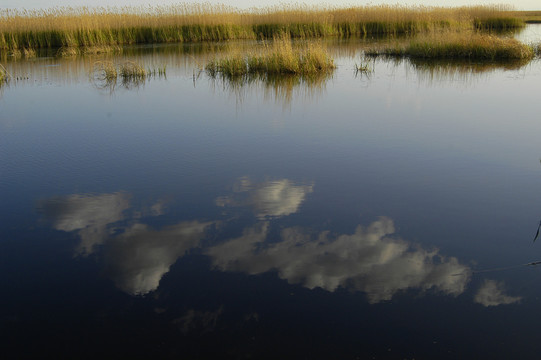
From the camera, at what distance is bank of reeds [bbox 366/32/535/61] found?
11731mm

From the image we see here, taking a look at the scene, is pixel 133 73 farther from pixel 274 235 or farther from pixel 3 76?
pixel 274 235

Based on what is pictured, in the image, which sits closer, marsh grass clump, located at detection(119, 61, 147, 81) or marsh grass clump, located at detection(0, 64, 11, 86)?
marsh grass clump, located at detection(0, 64, 11, 86)

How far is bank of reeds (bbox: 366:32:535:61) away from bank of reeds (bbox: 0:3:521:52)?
554cm

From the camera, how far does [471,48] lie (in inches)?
468

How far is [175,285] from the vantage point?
8.03 feet

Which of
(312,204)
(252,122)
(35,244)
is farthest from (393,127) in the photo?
(35,244)

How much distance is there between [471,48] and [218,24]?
416 inches

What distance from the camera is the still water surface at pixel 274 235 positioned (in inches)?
81.8

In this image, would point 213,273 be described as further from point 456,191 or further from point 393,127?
point 393,127

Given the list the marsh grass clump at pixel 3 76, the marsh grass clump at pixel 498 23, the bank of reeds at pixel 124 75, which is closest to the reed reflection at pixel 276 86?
the bank of reeds at pixel 124 75

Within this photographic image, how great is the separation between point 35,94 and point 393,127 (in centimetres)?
621

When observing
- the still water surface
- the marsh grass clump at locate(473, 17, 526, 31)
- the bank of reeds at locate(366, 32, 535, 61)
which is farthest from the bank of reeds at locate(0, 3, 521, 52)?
the still water surface

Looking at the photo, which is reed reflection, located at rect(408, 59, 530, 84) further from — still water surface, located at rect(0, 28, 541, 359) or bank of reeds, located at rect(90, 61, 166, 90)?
bank of reeds, located at rect(90, 61, 166, 90)

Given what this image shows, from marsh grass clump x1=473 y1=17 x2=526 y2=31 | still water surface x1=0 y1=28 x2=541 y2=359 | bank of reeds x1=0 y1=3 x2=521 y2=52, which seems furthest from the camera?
marsh grass clump x1=473 y1=17 x2=526 y2=31
